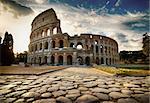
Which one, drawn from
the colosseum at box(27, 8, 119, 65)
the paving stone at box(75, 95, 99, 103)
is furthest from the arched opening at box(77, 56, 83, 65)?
the paving stone at box(75, 95, 99, 103)

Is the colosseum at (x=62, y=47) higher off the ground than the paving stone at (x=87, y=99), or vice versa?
the colosseum at (x=62, y=47)

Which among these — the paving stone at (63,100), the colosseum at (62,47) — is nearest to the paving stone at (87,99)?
the paving stone at (63,100)

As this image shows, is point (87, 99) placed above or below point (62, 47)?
below

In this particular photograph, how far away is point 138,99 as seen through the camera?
2.71 meters

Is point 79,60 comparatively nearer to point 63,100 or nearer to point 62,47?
point 62,47

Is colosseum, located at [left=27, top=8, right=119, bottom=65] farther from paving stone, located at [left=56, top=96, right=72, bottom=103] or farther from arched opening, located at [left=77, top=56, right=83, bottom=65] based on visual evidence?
paving stone, located at [left=56, top=96, right=72, bottom=103]

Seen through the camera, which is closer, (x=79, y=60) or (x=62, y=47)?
(x=79, y=60)

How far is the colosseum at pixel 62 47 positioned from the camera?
92.1ft

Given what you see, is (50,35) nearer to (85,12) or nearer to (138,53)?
(85,12)

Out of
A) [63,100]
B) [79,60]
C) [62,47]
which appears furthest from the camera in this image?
[62,47]

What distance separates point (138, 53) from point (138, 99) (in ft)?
157

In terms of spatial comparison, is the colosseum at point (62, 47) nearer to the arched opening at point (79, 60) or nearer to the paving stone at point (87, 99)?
the arched opening at point (79, 60)

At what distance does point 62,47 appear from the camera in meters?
31.5

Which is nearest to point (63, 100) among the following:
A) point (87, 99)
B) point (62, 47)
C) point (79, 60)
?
point (87, 99)
